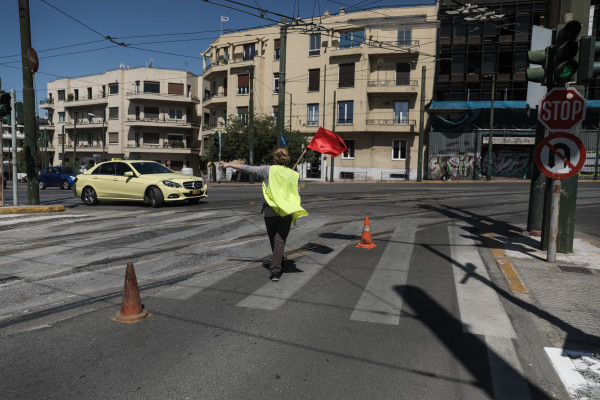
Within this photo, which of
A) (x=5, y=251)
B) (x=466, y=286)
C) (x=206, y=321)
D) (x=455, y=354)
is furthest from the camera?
(x=5, y=251)

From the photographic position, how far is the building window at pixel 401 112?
120 feet

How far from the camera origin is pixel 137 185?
12.8 metres

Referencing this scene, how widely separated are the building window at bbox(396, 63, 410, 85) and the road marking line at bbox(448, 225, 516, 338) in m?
31.8

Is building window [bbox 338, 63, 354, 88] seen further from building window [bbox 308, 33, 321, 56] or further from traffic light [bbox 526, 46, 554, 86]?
traffic light [bbox 526, 46, 554, 86]

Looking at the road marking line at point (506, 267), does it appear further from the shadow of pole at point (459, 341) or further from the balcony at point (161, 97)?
the balcony at point (161, 97)

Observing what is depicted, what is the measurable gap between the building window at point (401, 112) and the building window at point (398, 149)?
167 cm

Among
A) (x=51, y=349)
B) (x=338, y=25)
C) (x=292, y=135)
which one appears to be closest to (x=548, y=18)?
(x=51, y=349)

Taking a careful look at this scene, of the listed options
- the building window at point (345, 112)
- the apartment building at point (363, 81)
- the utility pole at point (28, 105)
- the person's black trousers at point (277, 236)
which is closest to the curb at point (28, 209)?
the utility pole at point (28, 105)

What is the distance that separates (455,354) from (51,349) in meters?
3.15

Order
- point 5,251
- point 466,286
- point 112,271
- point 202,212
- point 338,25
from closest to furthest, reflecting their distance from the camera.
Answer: point 466,286 → point 112,271 → point 5,251 → point 202,212 → point 338,25

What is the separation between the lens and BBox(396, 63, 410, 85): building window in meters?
36.3

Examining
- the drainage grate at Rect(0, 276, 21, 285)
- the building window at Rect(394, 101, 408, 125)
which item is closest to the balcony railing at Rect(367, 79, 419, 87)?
the building window at Rect(394, 101, 408, 125)

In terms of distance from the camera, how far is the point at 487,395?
2746 mm

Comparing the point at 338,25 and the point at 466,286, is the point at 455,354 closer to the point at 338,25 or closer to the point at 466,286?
the point at 466,286
